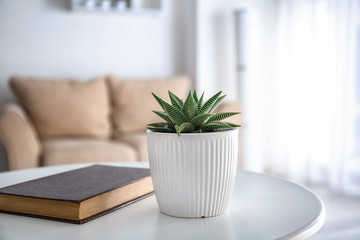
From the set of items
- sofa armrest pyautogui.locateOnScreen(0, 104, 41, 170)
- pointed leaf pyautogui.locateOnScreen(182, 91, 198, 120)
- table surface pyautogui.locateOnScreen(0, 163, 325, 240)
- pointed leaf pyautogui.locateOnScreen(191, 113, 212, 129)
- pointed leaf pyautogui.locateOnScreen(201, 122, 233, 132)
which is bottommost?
sofa armrest pyautogui.locateOnScreen(0, 104, 41, 170)

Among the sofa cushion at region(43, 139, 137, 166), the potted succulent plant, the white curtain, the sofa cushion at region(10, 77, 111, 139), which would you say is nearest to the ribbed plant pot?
the potted succulent plant

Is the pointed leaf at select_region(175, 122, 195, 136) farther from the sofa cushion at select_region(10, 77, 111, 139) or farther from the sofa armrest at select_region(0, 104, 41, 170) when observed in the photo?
Result: the sofa cushion at select_region(10, 77, 111, 139)

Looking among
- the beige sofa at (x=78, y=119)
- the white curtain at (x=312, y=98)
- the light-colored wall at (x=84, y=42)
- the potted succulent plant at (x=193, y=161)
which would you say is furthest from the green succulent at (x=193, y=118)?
the light-colored wall at (x=84, y=42)

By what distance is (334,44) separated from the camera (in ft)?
10.5

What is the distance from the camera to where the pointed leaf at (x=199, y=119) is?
858 millimetres

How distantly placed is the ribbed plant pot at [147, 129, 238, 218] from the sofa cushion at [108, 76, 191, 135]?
2.30 meters

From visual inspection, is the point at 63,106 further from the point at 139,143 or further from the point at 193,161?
the point at 193,161

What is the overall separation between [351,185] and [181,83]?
1.46 meters

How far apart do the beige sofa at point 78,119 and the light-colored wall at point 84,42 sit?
36cm

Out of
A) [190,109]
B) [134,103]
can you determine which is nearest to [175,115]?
[190,109]

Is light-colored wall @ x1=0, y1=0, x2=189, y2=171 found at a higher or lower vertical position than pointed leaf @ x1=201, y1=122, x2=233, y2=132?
higher

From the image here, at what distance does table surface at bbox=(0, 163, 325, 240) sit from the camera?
2.49ft

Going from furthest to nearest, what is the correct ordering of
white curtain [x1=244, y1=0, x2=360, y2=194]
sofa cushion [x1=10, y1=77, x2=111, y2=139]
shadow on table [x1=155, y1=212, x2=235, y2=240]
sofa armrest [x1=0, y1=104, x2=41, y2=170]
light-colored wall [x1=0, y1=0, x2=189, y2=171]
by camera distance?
light-colored wall [x1=0, y1=0, x2=189, y2=171], white curtain [x1=244, y1=0, x2=360, y2=194], sofa cushion [x1=10, y1=77, x2=111, y2=139], sofa armrest [x1=0, y1=104, x2=41, y2=170], shadow on table [x1=155, y1=212, x2=235, y2=240]

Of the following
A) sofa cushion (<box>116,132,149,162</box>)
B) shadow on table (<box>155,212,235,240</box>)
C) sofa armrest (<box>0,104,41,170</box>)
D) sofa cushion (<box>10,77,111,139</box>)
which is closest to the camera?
shadow on table (<box>155,212,235,240</box>)
